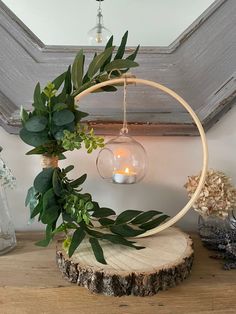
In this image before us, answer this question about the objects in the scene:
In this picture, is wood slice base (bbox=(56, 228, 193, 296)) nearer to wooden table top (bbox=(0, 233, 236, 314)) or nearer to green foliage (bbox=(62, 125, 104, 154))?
wooden table top (bbox=(0, 233, 236, 314))

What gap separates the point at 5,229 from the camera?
597 millimetres

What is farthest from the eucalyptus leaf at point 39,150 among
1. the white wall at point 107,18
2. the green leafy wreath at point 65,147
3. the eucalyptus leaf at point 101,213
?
the white wall at point 107,18

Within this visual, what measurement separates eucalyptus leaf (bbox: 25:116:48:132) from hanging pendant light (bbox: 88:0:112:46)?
0.70 feet

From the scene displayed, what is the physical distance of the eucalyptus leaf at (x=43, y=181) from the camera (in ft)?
1.65

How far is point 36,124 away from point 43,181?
3.0 inches

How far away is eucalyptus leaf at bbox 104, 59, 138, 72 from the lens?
52 cm

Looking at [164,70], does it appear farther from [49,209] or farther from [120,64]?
[49,209]

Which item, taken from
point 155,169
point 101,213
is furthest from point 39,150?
point 155,169

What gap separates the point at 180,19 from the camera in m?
0.65

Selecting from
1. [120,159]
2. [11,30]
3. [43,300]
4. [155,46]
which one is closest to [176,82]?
[155,46]

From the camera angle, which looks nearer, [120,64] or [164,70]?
[120,64]

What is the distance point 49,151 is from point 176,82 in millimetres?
258

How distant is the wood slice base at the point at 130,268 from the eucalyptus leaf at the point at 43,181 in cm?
9

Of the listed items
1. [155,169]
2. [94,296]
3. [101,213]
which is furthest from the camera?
[155,169]
